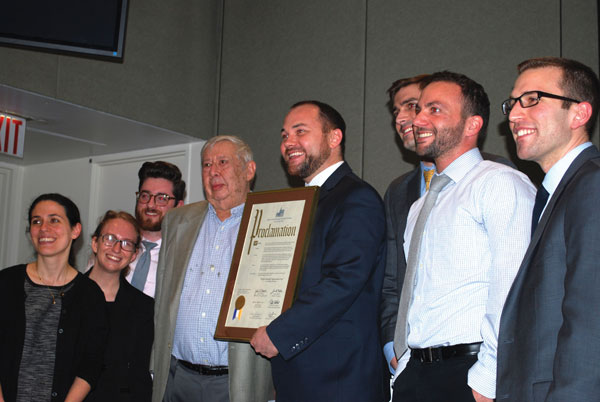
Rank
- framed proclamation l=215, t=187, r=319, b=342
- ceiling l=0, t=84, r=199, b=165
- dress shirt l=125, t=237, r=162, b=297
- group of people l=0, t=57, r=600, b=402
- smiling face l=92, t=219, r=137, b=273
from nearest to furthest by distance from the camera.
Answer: group of people l=0, t=57, r=600, b=402, framed proclamation l=215, t=187, r=319, b=342, smiling face l=92, t=219, r=137, b=273, dress shirt l=125, t=237, r=162, b=297, ceiling l=0, t=84, r=199, b=165

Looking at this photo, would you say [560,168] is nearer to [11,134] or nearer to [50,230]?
[50,230]

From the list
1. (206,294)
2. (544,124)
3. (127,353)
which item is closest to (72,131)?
(127,353)

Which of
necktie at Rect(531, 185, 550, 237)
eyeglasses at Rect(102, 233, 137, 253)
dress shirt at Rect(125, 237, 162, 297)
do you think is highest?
necktie at Rect(531, 185, 550, 237)

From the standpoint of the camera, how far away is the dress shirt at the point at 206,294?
277cm

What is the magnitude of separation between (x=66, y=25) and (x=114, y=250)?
4.02ft

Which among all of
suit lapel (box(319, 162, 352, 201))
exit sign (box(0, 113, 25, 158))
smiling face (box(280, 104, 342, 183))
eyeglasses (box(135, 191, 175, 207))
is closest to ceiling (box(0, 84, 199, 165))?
exit sign (box(0, 113, 25, 158))

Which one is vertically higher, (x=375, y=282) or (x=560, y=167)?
(x=560, y=167)

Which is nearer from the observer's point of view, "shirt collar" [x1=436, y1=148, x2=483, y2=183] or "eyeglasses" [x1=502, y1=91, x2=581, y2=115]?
"eyeglasses" [x1=502, y1=91, x2=581, y2=115]

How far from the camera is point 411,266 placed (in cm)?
220

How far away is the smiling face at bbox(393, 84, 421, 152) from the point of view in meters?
3.03

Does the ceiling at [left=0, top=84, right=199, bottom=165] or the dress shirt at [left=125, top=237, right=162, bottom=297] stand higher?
the ceiling at [left=0, top=84, right=199, bottom=165]

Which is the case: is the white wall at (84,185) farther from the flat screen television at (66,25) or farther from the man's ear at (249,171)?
the man's ear at (249,171)

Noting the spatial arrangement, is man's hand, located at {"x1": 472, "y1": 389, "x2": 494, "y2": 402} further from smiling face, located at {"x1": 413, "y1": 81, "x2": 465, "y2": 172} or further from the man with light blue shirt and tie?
the man with light blue shirt and tie

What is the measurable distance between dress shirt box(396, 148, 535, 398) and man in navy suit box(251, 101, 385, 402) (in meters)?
0.21
